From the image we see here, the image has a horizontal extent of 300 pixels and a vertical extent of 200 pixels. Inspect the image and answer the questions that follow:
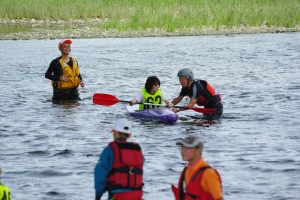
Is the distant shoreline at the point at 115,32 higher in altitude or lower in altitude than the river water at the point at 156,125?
higher

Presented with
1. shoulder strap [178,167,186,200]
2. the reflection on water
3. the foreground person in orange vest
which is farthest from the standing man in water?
the reflection on water

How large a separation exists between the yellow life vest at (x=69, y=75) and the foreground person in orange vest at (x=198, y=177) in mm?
10821

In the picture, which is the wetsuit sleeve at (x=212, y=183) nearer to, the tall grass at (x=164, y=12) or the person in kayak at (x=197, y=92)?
the person in kayak at (x=197, y=92)

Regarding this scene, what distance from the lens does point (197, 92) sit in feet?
50.2

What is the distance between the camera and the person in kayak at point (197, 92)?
14954mm

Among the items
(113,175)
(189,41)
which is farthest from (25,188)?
(189,41)

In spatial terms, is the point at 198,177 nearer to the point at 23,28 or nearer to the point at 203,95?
the point at 203,95

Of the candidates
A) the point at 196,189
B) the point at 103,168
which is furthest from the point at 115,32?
the point at 196,189

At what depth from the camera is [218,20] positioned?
43031mm

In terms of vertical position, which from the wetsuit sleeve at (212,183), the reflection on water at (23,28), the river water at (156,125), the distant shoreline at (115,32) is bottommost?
the river water at (156,125)

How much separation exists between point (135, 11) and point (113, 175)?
39126 millimetres

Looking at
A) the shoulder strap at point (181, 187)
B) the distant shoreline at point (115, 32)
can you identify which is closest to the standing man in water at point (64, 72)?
the shoulder strap at point (181, 187)

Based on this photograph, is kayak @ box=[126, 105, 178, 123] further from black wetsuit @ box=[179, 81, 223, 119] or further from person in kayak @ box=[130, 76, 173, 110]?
black wetsuit @ box=[179, 81, 223, 119]

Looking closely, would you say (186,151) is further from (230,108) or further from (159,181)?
(230,108)
